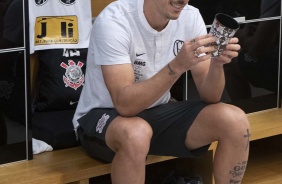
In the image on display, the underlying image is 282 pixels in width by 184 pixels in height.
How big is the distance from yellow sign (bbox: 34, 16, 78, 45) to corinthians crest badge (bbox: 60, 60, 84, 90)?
0.32ft

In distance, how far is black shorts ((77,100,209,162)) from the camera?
2652mm

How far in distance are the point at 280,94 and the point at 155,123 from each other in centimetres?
104

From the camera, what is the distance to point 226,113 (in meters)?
2.56

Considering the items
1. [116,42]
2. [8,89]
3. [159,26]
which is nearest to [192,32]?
[159,26]

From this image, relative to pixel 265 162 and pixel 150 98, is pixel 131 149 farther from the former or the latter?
pixel 265 162

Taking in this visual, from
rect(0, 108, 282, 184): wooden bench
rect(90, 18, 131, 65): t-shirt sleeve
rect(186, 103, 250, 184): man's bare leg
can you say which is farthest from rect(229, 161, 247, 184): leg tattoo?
rect(90, 18, 131, 65): t-shirt sleeve

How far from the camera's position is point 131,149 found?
2.43 metres

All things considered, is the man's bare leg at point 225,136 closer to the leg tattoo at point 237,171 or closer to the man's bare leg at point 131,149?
the leg tattoo at point 237,171

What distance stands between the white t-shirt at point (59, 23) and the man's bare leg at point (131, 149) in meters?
0.74

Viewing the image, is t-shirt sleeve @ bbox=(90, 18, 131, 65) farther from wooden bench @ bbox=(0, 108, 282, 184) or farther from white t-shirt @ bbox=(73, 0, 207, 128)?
wooden bench @ bbox=(0, 108, 282, 184)

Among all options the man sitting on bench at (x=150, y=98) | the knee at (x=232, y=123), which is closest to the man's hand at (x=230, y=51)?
the man sitting on bench at (x=150, y=98)

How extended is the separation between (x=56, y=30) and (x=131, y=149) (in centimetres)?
88

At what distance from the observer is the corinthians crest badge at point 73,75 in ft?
10.3

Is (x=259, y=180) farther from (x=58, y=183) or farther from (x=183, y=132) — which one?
(x=58, y=183)
